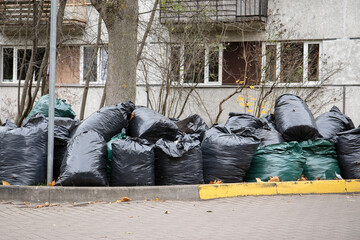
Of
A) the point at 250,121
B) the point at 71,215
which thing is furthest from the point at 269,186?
the point at 71,215

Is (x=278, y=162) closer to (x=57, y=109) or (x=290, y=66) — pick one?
(x=57, y=109)

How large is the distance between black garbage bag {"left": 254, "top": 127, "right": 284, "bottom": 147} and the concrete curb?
0.89 m

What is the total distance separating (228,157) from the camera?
6.80m

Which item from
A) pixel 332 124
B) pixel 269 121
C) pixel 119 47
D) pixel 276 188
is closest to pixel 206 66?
pixel 119 47

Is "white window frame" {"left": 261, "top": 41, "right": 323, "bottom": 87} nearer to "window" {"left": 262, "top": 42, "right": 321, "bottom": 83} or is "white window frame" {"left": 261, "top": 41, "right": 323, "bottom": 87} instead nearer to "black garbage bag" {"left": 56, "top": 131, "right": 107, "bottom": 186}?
"window" {"left": 262, "top": 42, "right": 321, "bottom": 83}

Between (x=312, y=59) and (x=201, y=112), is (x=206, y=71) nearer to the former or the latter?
(x=201, y=112)

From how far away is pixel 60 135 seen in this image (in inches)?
283

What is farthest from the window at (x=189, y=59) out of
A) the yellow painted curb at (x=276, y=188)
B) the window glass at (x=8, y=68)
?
the yellow painted curb at (x=276, y=188)

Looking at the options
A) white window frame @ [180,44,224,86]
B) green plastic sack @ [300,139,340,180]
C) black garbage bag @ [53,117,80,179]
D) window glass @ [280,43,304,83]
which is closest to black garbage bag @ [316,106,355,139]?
green plastic sack @ [300,139,340,180]

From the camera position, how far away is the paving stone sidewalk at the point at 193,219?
15.4 feet

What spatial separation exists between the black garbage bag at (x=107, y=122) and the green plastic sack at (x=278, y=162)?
1.87m

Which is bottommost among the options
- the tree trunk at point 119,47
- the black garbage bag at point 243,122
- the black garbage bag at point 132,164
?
the black garbage bag at point 132,164

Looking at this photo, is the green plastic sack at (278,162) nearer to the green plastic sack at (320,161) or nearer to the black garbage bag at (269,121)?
the green plastic sack at (320,161)

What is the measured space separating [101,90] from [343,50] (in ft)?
26.9
